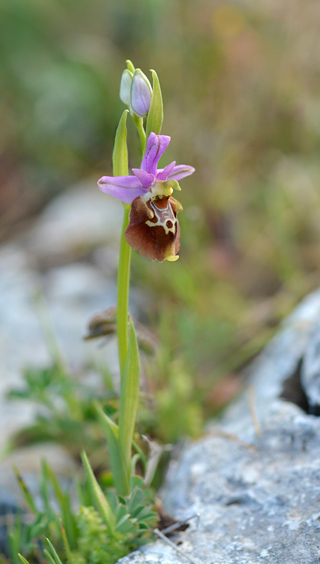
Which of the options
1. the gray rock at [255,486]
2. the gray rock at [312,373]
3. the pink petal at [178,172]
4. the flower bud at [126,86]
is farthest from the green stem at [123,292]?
the gray rock at [312,373]

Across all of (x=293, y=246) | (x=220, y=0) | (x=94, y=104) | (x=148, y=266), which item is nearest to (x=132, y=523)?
(x=148, y=266)

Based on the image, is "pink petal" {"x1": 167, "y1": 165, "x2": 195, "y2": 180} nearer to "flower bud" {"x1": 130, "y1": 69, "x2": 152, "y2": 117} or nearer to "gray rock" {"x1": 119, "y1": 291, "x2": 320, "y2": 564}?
"flower bud" {"x1": 130, "y1": 69, "x2": 152, "y2": 117}

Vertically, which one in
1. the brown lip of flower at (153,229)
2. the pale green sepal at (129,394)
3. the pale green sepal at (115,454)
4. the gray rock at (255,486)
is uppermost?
the brown lip of flower at (153,229)

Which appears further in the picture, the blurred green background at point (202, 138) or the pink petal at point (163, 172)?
the blurred green background at point (202, 138)

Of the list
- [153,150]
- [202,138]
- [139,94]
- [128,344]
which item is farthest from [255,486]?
[202,138]

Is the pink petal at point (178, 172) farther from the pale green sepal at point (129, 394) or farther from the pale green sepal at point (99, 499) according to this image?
the pale green sepal at point (99, 499)

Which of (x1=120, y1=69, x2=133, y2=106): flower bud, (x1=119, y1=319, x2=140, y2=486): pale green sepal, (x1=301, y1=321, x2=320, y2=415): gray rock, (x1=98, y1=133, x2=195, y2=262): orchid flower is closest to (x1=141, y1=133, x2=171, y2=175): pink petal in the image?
(x1=98, y1=133, x2=195, y2=262): orchid flower
